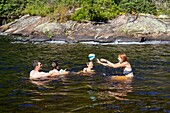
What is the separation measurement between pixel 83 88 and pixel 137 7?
80.5 feet

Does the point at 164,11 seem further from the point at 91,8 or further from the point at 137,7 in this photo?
the point at 91,8

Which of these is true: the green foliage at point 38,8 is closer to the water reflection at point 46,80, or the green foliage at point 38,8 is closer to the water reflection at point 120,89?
the water reflection at point 46,80

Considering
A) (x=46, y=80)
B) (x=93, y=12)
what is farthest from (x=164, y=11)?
(x=46, y=80)

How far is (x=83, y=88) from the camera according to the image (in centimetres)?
1266

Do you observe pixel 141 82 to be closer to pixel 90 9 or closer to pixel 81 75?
pixel 81 75

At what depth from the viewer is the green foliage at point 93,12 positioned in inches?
1320

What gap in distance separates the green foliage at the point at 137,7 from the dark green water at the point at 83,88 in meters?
13.9

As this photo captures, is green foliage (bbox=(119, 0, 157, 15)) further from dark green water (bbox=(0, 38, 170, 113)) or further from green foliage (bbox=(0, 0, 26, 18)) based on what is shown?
dark green water (bbox=(0, 38, 170, 113))

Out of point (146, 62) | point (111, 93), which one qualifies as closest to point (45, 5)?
point (146, 62)

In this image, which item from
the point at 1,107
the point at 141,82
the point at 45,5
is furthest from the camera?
the point at 45,5

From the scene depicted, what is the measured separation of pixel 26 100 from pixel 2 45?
17380mm

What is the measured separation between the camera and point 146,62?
63.8 ft

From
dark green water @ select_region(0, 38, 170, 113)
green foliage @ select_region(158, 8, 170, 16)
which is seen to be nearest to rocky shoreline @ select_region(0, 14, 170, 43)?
green foliage @ select_region(158, 8, 170, 16)

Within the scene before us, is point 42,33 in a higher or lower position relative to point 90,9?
lower
